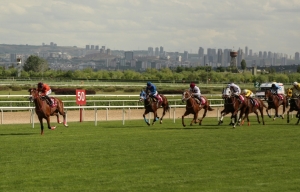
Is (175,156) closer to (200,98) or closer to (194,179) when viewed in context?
(194,179)

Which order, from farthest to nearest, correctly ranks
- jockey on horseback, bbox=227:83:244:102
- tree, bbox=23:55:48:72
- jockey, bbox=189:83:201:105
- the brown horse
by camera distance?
tree, bbox=23:55:48:72 → jockey, bbox=189:83:201:105 → the brown horse → jockey on horseback, bbox=227:83:244:102

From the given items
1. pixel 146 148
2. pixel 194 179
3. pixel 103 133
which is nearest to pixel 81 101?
pixel 103 133

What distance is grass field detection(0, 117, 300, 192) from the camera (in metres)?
9.83

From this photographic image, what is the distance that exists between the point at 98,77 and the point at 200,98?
79651 millimetres

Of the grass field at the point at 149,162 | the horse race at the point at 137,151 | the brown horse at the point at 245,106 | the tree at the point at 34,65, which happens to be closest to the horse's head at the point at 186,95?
the horse race at the point at 137,151

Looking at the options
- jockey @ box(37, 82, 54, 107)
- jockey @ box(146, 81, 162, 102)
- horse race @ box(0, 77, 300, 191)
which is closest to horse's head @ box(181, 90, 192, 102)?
horse race @ box(0, 77, 300, 191)

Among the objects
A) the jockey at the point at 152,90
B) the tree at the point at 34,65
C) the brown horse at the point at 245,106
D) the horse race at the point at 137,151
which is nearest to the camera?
the horse race at the point at 137,151

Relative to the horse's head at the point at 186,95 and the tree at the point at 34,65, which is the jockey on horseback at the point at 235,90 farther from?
the tree at the point at 34,65

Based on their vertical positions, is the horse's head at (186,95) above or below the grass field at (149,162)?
above

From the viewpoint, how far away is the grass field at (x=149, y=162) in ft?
32.2

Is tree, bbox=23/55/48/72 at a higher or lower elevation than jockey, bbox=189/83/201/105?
lower

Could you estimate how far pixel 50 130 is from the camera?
2073 centimetres

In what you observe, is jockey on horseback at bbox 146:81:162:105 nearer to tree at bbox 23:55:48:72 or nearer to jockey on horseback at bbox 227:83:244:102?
jockey on horseback at bbox 227:83:244:102

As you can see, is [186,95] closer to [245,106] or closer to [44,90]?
[245,106]
